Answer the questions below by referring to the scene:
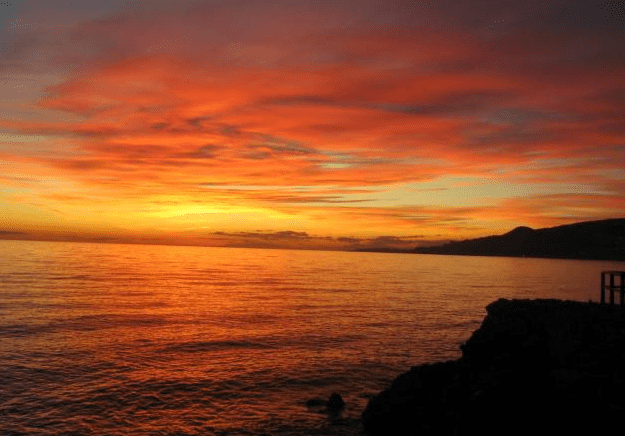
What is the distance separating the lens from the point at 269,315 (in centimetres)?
5209

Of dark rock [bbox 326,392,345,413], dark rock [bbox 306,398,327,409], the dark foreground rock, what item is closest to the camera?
the dark foreground rock

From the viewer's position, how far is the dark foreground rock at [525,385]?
13430mm

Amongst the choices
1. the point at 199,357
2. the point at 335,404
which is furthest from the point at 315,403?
the point at 199,357

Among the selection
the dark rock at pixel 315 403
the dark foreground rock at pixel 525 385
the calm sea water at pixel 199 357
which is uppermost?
the dark foreground rock at pixel 525 385

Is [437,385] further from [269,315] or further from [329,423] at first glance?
[269,315]

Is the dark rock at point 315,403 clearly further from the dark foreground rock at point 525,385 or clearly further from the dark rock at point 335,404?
the dark foreground rock at point 525,385

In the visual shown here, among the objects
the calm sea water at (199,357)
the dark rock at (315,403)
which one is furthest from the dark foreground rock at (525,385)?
the dark rock at (315,403)

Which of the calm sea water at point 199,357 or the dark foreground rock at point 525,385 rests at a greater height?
the dark foreground rock at point 525,385

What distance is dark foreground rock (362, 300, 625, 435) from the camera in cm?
1343

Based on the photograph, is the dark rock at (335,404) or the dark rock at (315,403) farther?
the dark rock at (315,403)

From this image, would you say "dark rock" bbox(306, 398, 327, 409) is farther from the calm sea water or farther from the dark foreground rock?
the dark foreground rock

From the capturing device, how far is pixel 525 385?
1534 cm

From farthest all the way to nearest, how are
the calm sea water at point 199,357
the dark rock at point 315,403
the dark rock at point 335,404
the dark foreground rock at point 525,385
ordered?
the dark rock at point 315,403
the dark rock at point 335,404
the calm sea water at point 199,357
the dark foreground rock at point 525,385

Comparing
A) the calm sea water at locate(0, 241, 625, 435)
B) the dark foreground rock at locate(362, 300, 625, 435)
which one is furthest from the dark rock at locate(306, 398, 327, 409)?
the dark foreground rock at locate(362, 300, 625, 435)
